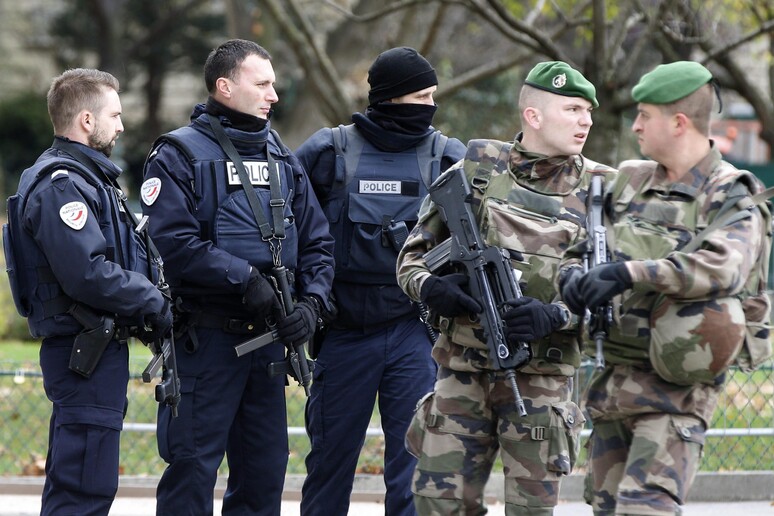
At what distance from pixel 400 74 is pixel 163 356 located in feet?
5.18

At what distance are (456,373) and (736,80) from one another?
41.0ft

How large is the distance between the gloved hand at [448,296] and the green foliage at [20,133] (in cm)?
2462

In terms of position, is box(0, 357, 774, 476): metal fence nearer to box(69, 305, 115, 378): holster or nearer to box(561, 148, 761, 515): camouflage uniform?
box(69, 305, 115, 378): holster

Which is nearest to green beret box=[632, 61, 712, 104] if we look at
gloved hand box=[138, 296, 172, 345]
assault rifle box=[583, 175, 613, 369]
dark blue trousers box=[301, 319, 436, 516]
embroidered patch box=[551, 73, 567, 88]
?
assault rifle box=[583, 175, 613, 369]

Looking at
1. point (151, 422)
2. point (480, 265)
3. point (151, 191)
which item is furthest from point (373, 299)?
point (151, 422)

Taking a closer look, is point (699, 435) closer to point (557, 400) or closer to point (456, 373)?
point (557, 400)

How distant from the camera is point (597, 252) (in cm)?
395

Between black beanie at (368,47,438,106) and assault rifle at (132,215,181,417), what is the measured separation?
3.98 feet

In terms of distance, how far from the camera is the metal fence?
21.7 feet

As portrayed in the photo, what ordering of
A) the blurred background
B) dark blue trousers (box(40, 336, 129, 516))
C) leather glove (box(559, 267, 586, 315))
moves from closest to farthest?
leather glove (box(559, 267, 586, 315)) → dark blue trousers (box(40, 336, 129, 516)) → the blurred background

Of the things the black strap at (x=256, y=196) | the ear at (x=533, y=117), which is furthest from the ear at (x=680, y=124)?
the black strap at (x=256, y=196)

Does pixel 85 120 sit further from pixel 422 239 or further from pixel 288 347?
pixel 422 239

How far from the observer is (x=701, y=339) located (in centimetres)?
376

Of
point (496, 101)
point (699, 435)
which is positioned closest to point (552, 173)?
point (699, 435)
